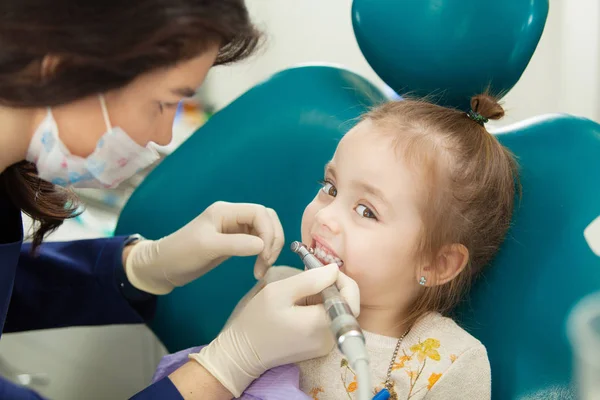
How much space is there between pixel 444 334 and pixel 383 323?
119 mm

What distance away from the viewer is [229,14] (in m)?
0.98

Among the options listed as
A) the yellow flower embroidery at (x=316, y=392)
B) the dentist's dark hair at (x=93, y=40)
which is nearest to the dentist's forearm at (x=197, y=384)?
A: the yellow flower embroidery at (x=316, y=392)

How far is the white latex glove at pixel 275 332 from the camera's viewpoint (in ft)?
3.67

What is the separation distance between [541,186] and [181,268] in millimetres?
727

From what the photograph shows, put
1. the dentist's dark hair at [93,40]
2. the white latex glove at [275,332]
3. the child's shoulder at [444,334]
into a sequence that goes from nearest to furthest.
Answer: the dentist's dark hair at [93,40], the white latex glove at [275,332], the child's shoulder at [444,334]

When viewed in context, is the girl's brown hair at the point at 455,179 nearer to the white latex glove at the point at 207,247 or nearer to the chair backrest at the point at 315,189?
the chair backrest at the point at 315,189

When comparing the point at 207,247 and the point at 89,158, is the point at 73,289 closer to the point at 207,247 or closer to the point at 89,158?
the point at 207,247

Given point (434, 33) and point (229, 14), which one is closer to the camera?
point (229, 14)

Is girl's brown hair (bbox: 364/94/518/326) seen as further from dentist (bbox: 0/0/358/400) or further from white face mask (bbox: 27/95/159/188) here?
white face mask (bbox: 27/95/159/188)

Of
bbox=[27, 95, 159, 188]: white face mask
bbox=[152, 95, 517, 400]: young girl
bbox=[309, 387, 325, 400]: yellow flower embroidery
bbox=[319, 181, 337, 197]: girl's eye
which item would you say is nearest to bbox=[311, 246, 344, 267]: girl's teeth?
bbox=[152, 95, 517, 400]: young girl

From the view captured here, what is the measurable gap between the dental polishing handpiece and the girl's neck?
0.66 ft

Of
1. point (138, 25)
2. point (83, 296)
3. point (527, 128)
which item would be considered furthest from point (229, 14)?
point (83, 296)

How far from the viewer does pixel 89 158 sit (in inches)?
41.6

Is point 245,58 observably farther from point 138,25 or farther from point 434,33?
point 434,33
